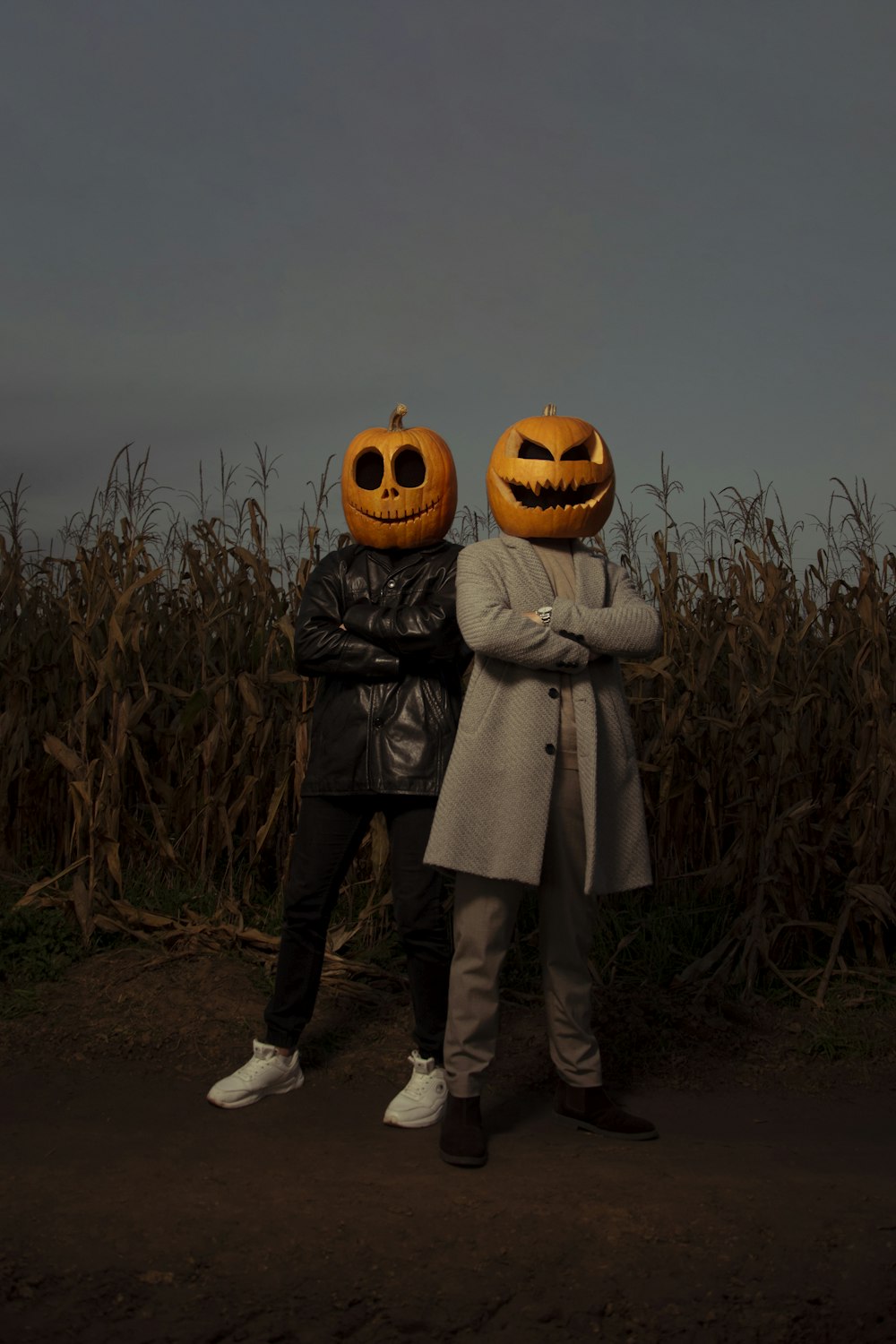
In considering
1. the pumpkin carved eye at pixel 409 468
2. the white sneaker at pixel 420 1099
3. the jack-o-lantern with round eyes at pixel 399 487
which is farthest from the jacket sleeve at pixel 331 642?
the white sneaker at pixel 420 1099

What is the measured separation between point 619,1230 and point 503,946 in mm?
828

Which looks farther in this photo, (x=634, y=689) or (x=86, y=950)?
(x=634, y=689)

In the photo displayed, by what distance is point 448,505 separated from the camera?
387 centimetres

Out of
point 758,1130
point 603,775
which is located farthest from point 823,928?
point 603,775

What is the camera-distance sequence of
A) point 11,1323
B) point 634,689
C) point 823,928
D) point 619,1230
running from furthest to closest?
point 634,689
point 823,928
point 619,1230
point 11,1323

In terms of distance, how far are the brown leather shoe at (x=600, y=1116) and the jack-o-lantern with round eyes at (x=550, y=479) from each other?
167cm

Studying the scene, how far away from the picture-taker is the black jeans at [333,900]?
368 cm

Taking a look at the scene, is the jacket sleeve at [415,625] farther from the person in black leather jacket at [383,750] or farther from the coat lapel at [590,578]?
the coat lapel at [590,578]

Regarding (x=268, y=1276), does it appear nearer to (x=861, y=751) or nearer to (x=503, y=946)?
(x=503, y=946)

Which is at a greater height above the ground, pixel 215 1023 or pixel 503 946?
pixel 503 946

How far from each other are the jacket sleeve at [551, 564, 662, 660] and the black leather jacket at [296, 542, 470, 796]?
45cm

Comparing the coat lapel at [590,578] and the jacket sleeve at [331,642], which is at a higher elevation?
the coat lapel at [590,578]

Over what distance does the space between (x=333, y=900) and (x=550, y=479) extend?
1487 mm

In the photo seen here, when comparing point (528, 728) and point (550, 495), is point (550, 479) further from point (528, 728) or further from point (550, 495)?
point (528, 728)
